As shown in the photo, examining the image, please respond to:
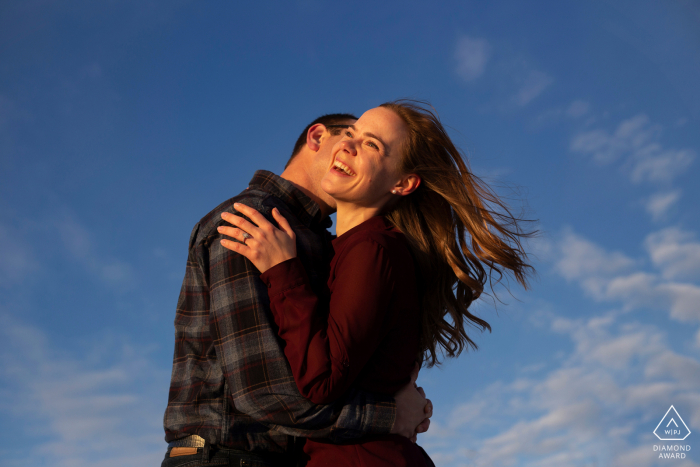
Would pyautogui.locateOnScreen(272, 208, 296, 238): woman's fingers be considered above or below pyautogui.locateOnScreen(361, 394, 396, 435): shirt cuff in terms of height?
above

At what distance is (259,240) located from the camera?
3.04 metres

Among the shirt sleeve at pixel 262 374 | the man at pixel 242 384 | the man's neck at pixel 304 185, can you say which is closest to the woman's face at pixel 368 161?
the man's neck at pixel 304 185

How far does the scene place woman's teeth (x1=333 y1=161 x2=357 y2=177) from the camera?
3.70 meters

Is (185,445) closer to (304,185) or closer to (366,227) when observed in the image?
(366,227)

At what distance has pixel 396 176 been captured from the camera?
3842 millimetres

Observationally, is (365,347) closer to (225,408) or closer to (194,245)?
(225,408)

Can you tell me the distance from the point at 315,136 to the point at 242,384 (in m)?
2.37

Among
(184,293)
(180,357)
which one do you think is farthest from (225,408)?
(184,293)

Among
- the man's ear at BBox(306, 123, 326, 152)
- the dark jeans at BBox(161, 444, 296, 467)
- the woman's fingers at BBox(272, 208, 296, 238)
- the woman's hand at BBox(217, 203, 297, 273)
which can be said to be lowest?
the dark jeans at BBox(161, 444, 296, 467)

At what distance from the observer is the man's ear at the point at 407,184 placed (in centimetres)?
389

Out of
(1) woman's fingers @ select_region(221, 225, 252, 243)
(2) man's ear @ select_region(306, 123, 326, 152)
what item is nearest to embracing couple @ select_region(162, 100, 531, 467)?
(1) woman's fingers @ select_region(221, 225, 252, 243)

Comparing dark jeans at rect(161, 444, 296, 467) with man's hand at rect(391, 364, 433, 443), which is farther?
man's hand at rect(391, 364, 433, 443)

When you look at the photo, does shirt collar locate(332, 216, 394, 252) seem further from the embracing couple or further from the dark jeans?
the dark jeans

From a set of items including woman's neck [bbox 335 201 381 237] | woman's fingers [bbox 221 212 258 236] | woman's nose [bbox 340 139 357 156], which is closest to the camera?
woman's fingers [bbox 221 212 258 236]
